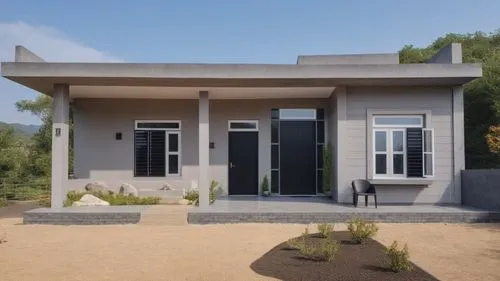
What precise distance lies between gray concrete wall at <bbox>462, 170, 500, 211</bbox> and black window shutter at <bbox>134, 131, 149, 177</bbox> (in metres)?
8.56

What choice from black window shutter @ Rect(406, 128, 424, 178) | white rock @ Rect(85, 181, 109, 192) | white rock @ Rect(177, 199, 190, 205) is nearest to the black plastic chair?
black window shutter @ Rect(406, 128, 424, 178)

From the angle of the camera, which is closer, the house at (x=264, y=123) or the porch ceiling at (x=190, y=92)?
the house at (x=264, y=123)

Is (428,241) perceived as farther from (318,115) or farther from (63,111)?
(63,111)

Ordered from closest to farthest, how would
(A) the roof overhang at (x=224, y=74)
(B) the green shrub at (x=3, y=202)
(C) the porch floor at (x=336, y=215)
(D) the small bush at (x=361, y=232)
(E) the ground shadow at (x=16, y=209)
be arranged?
(D) the small bush at (x=361, y=232)
(C) the porch floor at (x=336, y=215)
(A) the roof overhang at (x=224, y=74)
(E) the ground shadow at (x=16, y=209)
(B) the green shrub at (x=3, y=202)

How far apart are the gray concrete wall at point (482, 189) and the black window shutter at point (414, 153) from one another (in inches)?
41.8

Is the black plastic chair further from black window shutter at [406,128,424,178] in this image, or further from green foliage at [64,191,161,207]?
green foliage at [64,191,161,207]

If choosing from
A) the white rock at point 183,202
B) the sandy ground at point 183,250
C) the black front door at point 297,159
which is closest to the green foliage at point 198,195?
the white rock at point 183,202

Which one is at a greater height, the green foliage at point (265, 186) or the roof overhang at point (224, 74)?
the roof overhang at point (224, 74)

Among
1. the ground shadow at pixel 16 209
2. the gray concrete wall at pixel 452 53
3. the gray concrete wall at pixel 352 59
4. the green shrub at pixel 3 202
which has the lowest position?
the ground shadow at pixel 16 209

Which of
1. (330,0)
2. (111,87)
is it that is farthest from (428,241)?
(111,87)

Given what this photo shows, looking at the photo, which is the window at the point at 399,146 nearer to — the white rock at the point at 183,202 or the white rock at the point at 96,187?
the white rock at the point at 183,202

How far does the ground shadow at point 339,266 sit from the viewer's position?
16.9 ft

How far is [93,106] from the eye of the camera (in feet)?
43.6

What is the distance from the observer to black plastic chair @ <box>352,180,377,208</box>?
10.6 m
